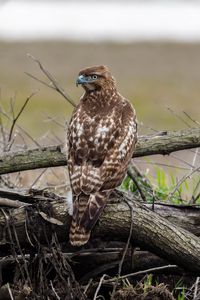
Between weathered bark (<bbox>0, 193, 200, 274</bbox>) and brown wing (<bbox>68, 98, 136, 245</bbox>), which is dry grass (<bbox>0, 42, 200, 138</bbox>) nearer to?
brown wing (<bbox>68, 98, 136, 245</bbox>)

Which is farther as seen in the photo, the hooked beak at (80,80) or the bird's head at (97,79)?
the bird's head at (97,79)

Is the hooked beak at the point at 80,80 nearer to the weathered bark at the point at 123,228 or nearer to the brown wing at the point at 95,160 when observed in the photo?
the brown wing at the point at 95,160

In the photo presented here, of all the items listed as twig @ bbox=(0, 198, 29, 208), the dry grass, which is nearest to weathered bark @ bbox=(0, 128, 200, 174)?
twig @ bbox=(0, 198, 29, 208)

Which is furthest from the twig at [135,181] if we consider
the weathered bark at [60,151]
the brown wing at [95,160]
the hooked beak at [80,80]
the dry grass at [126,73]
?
the dry grass at [126,73]

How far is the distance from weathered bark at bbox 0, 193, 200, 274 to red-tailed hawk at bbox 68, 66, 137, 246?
5.2 inches

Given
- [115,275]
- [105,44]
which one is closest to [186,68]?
[105,44]

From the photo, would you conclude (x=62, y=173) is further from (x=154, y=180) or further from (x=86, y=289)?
(x=86, y=289)

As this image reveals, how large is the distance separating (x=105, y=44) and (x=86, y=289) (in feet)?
99.2

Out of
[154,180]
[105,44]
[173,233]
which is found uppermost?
[173,233]

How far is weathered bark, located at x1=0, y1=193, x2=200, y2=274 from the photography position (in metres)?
7.04

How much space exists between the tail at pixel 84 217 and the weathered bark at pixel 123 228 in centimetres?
12

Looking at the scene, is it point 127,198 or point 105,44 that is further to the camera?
point 105,44

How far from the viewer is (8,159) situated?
7.40 m

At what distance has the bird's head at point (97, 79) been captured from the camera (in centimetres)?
775
